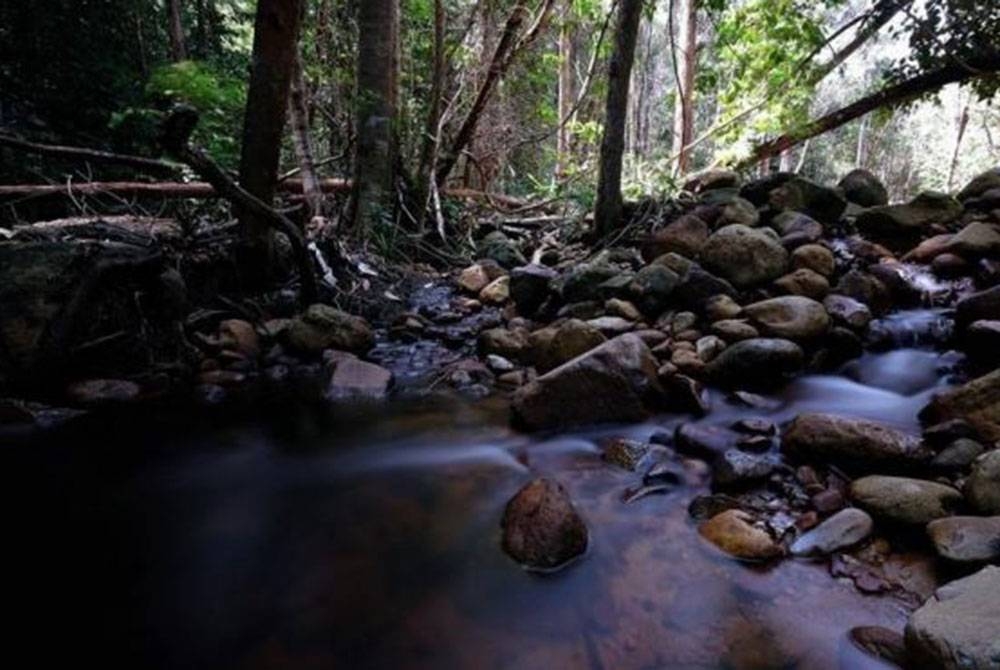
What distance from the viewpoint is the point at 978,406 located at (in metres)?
3.23

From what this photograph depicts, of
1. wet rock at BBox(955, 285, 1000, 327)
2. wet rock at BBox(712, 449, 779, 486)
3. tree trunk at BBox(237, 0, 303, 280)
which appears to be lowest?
wet rock at BBox(712, 449, 779, 486)

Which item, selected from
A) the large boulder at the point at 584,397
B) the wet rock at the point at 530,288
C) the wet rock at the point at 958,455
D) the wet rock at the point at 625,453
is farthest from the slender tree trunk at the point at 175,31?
the wet rock at the point at 958,455

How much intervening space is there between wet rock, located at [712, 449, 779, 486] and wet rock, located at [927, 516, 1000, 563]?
761 millimetres

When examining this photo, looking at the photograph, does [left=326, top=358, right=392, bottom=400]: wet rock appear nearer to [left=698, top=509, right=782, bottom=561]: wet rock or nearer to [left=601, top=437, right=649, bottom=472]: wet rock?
[left=601, top=437, right=649, bottom=472]: wet rock

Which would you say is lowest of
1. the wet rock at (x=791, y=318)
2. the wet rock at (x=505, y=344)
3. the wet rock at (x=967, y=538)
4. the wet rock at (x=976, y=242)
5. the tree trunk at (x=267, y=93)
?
the wet rock at (x=967, y=538)

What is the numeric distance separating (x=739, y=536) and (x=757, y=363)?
68.1 inches

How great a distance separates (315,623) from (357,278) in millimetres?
4664

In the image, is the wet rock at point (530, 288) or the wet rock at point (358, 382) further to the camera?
the wet rock at point (530, 288)

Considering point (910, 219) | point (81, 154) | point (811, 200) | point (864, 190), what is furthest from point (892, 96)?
point (81, 154)

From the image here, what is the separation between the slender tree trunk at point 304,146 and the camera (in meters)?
6.65

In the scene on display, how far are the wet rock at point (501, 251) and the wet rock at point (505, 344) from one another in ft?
8.41

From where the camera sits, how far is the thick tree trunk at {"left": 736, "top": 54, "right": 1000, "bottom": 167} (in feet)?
23.0

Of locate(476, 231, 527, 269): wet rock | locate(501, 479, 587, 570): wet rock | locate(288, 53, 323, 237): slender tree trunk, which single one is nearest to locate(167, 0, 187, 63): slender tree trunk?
locate(288, 53, 323, 237): slender tree trunk

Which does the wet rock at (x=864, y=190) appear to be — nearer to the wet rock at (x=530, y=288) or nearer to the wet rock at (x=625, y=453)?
the wet rock at (x=530, y=288)
